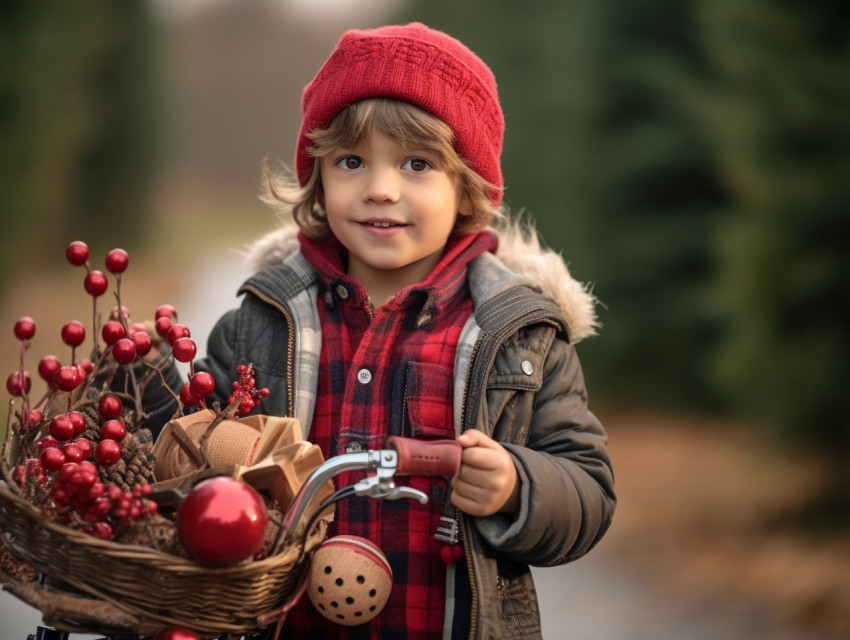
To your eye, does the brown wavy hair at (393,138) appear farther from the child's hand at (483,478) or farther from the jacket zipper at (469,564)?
the child's hand at (483,478)

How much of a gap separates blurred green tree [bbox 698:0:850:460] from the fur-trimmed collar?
2.92 meters

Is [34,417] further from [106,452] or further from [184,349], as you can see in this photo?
[184,349]

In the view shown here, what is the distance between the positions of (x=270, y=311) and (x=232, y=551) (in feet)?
3.82

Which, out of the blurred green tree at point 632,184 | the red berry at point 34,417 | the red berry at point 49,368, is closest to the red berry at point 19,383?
the red berry at point 49,368

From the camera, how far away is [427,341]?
2668 mm

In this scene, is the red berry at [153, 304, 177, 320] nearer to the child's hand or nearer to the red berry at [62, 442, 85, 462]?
the red berry at [62, 442, 85, 462]

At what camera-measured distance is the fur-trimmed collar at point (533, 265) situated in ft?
8.90

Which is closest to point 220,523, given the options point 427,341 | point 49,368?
point 49,368

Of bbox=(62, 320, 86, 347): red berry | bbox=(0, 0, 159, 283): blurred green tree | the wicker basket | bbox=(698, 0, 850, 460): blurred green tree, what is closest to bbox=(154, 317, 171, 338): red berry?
bbox=(62, 320, 86, 347): red berry

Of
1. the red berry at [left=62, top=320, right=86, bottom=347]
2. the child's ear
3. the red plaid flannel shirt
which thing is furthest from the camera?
the child's ear

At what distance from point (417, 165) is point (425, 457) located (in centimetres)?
98

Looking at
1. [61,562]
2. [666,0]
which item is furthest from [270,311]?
[666,0]

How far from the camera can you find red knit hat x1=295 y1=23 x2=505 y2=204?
8.52 feet

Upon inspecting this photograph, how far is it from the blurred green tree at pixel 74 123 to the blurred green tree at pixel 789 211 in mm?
6753
